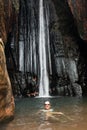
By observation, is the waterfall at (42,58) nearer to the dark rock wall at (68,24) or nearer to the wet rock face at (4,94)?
the dark rock wall at (68,24)

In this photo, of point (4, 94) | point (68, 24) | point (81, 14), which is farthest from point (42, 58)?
point (4, 94)

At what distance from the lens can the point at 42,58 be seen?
25844 millimetres

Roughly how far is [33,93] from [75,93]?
10.1ft

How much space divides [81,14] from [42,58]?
4833 mm

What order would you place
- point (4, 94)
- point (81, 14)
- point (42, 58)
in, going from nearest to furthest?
point (4, 94)
point (81, 14)
point (42, 58)

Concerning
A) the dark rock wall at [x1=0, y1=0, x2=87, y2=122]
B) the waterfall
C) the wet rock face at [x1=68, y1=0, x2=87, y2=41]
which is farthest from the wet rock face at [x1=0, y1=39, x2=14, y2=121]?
the wet rock face at [x1=68, y1=0, x2=87, y2=41]

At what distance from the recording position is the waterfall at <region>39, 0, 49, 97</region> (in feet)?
80.8

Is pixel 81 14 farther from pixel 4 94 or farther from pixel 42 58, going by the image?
pixel 4 94

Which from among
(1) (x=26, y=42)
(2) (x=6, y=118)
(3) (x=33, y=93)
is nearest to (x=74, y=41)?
(1) (x=26, y=42)

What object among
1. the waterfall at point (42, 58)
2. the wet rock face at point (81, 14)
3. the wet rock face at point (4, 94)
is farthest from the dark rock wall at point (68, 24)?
the wet rock face at point (4, 94)

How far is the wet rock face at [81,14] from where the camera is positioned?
912 inches

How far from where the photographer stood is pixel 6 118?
433 inches

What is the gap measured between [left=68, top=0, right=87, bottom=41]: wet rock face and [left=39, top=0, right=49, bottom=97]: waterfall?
12.3 ft

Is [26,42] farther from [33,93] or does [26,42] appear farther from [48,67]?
[33,93]
